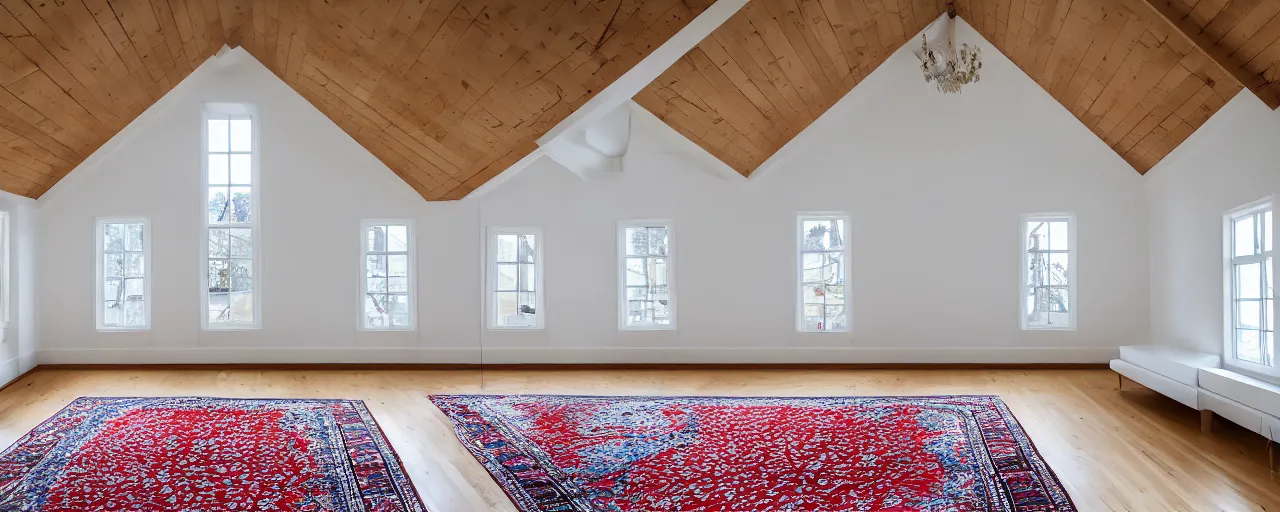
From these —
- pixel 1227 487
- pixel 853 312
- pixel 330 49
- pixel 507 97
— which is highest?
pixel 330 49

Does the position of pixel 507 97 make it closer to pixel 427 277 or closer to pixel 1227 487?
pixel 427 277

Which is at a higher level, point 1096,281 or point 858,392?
point 1096,281

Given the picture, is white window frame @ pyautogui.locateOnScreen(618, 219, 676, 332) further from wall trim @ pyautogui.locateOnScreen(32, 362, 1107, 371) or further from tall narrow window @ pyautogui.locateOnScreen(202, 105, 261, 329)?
tall narrow window @ pyautogui.locateOnScreen(202, 105, 261, 329)

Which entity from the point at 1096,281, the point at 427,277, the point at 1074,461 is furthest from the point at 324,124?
the point at 1096,281

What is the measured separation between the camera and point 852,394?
7188mm

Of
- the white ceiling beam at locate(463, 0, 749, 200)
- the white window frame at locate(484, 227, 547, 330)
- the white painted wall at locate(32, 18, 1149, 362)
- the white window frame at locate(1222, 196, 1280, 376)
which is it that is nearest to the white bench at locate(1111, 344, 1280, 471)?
the white window frame at locate(1222, 196, 1280, 376)

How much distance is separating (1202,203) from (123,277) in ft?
34.3

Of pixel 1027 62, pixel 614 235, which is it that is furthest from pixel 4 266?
pixel 1027 62

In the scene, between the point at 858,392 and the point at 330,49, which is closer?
the point at 330,49

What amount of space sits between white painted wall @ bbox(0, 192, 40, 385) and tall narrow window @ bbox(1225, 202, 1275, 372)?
35.0 ft

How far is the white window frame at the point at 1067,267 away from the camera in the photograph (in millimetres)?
8492

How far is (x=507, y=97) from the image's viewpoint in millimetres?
5875

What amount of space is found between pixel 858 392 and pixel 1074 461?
244 cm

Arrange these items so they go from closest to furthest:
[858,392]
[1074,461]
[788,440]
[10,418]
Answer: [1074,461] → [788,440] → [10,418] → [858,392]
